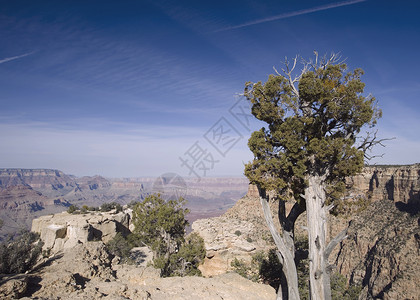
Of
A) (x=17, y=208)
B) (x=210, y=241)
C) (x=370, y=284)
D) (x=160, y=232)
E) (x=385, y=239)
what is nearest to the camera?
(x=160, y=232)

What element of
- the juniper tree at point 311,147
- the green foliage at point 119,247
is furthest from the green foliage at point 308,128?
the green foliage at point 119,247

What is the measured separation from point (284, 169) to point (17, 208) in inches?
8673

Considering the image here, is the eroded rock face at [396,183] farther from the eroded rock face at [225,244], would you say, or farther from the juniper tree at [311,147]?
the juniper tree at [311,147]

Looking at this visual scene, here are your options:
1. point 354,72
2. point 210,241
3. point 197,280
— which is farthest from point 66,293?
point 210,241

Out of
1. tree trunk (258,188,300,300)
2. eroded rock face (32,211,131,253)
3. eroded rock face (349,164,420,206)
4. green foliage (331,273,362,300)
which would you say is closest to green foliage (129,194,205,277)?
eroded rock face (32,211,131,253)

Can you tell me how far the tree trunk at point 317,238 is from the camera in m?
9.84

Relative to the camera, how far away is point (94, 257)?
1022 cm

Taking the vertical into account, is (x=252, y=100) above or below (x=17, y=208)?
above

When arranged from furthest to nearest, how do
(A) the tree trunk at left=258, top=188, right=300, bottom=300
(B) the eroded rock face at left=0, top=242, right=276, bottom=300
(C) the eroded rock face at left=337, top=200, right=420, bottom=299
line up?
1. (C) the eroded rock face at left=337, top=200, right=420, bottom=299
2. (A) the tree trunk at left=258, top=188, right=300, bottom=300
3. (B) the eroded rock face at left=0, top=242, right=276, bottom=300

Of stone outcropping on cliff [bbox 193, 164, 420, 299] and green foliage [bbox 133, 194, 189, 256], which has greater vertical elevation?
green foliage [bbox 133, 194, 189, 256]

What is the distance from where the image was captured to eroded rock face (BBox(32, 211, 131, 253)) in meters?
21.4

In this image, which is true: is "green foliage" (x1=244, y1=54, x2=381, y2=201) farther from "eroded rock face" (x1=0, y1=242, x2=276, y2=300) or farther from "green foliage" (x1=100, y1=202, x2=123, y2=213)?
"green foliage" (x1=100, y1=202, x2=123, y2=213)

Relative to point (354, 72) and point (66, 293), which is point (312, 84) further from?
point (66, 293)

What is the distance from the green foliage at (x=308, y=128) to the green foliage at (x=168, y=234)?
12471 millimetres
